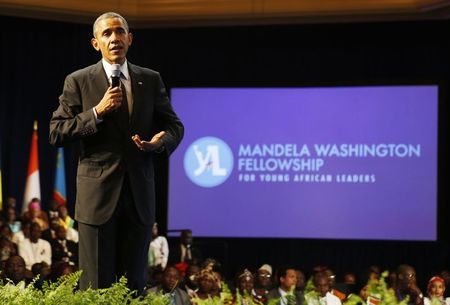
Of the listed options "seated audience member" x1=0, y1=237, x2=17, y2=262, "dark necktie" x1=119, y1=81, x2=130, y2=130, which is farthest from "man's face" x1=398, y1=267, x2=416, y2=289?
"seated audience member" x1=0, y1=237, x2=17, y2=262

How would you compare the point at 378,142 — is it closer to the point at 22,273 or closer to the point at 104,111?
the point at 22,273

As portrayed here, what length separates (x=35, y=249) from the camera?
8.14 meters

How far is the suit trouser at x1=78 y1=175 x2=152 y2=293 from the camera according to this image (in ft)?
7.55

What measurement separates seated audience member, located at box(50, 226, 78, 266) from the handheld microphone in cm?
593

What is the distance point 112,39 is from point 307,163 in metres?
7.50

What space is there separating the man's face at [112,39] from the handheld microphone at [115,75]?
3 centimetres

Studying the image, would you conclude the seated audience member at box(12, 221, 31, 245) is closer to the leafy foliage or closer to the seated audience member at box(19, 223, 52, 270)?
the seated audience member at box(19, 223, 52, 270)

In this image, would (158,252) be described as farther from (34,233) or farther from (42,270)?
(42,270)

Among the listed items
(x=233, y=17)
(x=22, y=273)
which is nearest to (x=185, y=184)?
(x=233, y=17)

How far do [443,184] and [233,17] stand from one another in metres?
2.68

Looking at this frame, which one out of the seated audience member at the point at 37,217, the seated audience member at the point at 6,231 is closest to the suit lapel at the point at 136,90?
the seated audience member at the point at 6,231

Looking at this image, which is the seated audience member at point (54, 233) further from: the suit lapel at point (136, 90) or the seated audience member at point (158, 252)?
the suit lapel at point (136, 90)

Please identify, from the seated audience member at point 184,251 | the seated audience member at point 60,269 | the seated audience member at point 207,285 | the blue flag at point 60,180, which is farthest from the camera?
the blue flag at point 60,180

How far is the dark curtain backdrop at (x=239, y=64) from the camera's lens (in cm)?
1034
